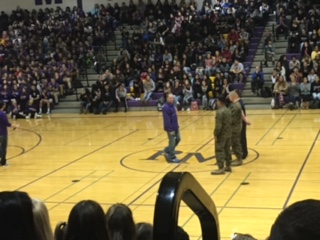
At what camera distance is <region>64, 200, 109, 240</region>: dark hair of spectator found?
238 centimetres

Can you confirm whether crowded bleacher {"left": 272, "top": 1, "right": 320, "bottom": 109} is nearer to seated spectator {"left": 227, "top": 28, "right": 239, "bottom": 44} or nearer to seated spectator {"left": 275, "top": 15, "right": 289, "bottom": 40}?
seated spectator {"left": 275, "top": 15, "right": 289, "bottom": 40}

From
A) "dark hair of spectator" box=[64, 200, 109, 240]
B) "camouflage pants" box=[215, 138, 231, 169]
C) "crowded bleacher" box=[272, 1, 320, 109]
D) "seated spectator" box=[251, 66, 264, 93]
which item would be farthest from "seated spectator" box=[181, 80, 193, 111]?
"dark hair of spectator" box=[64, 200, 109, 240]

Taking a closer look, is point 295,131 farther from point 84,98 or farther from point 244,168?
point 84,98

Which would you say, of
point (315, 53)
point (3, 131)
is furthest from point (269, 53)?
point (3, 131)

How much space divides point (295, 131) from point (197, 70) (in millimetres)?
8118

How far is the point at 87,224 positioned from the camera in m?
2.43

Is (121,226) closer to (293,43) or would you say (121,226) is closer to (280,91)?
(280,91)

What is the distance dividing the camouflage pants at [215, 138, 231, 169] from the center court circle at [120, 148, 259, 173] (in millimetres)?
499

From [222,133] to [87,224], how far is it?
26.0 ft

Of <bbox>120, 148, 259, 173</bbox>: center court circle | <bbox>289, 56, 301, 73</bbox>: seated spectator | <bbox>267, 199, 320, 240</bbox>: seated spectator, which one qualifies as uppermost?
<bbox>267, 199, 320, 240</bbox>: seated spectator

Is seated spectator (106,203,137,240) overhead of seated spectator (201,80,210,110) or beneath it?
overhead

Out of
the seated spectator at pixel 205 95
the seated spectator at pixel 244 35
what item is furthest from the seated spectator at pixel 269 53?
the seated spectator at pixel 205 95

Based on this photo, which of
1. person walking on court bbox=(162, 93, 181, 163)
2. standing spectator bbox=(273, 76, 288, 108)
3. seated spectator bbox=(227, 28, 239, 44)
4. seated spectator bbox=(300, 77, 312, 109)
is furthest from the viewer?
seated spectator bbox=(227, 28, 239, 44)

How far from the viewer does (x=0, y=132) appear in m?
12.0
